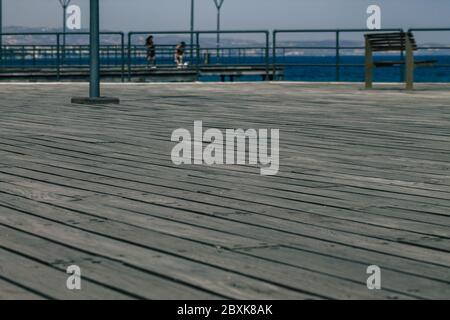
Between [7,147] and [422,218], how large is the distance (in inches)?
133

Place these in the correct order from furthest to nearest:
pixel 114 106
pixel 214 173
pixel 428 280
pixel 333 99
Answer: pixel 333 99 → pixel 114 106 → pixel 214 173 → pixel 428 280

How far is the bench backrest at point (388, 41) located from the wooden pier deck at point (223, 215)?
6.43m

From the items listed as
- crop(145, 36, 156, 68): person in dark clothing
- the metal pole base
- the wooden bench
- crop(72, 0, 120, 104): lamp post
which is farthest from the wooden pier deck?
crop(145, 36, 156, 68): person in dark clothing

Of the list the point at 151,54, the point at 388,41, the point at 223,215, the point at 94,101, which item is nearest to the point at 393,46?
the point at 388,41

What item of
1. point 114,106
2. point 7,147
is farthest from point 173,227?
point 114,106

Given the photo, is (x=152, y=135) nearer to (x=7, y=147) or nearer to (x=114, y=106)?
(x=7, y=147)

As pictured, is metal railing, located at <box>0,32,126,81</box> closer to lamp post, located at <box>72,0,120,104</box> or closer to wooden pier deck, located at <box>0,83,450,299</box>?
lamp post, located at <box>72,0,120,104</box>

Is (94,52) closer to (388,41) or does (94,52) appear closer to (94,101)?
(94,101)

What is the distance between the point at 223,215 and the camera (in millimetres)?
4121

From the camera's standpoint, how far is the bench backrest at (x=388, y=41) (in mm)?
14617

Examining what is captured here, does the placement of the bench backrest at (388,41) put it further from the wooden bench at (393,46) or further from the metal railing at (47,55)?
the metal railing at (47,55)

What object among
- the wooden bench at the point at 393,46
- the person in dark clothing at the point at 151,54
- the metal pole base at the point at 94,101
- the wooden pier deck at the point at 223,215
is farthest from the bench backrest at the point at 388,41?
the person in dark clothing at the point at 151,54

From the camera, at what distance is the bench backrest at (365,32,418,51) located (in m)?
14.6

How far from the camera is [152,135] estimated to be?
7.54m
